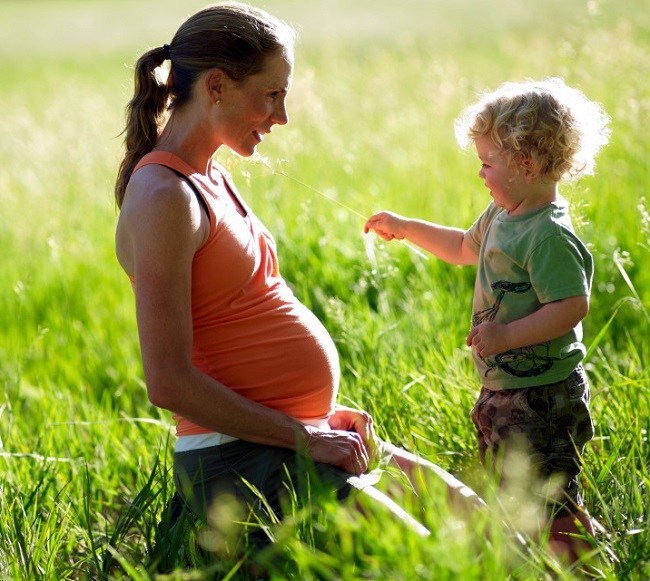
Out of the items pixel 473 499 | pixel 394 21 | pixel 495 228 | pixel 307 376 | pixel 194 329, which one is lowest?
pixel 473 499

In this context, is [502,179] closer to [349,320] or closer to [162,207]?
[162,207]

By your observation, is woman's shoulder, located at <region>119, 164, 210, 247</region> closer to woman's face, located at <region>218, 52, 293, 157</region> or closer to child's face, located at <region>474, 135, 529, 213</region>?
woman's face, located at <region>218, 52, 293, 157</region>

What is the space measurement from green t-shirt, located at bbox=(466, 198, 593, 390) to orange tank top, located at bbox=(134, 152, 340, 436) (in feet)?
1.38

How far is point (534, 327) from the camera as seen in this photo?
216cm

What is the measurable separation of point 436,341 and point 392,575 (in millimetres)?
1618

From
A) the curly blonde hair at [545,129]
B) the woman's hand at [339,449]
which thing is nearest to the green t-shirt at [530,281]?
the curly blonde hair at [545,129]

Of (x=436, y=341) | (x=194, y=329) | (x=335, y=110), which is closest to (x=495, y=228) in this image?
(x=194, y=329)

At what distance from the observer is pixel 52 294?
500 cm

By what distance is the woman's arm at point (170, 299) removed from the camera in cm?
211

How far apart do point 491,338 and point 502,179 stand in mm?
374

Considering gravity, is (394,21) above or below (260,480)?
above

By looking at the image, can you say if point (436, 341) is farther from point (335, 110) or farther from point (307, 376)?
point (335, 110)

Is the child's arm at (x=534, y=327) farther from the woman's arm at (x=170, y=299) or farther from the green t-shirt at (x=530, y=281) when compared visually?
the woman's arm at (x=170, y=299)

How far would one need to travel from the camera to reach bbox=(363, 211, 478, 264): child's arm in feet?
8.51
